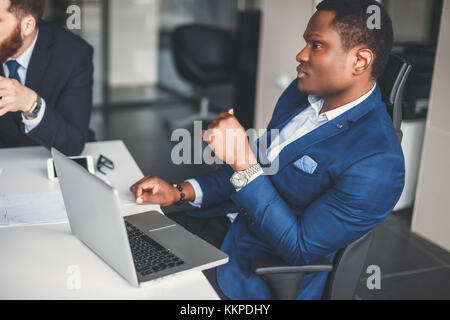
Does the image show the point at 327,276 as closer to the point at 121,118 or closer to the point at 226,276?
the point at 226,276

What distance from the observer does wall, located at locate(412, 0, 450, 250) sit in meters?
2.82

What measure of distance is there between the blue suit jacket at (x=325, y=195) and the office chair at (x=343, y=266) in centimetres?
4

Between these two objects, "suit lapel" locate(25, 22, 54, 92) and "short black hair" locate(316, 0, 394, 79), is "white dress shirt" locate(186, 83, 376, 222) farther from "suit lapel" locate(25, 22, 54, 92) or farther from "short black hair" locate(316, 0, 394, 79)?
"suit lapel" locate(25, 22, 54, 92)

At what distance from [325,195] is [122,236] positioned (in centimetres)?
58

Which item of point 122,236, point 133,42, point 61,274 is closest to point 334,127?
point 122,236

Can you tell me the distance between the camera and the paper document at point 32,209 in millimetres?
1433

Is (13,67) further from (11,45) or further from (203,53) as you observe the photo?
(203,53)

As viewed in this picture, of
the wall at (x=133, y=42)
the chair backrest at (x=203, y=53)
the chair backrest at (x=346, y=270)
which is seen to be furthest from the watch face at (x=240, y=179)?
the wall at (x=133, y=42)

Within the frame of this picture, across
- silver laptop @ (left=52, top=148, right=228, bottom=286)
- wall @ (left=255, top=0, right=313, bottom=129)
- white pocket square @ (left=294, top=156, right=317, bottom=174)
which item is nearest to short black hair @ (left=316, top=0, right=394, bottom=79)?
white pocket square @ (left=294, top=156, right=317, bottom=174)

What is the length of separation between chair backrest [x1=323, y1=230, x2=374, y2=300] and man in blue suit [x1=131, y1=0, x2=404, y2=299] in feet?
0.08

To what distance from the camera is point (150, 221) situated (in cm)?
144

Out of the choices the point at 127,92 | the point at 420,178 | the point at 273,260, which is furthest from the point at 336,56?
the point at 127,92

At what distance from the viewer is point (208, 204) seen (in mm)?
1792

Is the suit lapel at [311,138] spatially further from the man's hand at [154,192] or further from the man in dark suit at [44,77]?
the man in dark suit at [44,77]
